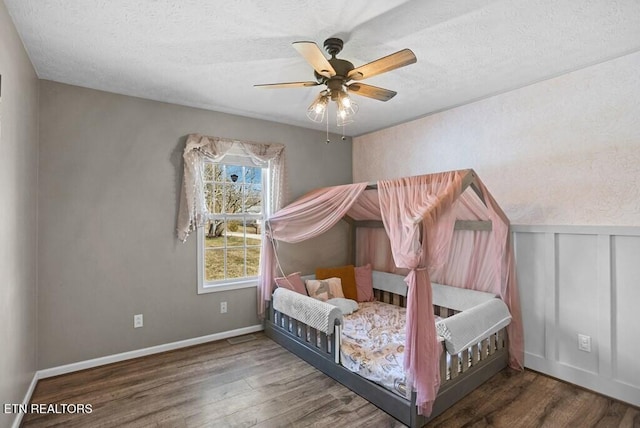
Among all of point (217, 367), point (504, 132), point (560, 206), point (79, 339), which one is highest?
point (504, 132)

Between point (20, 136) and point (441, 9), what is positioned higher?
point (441, 9)

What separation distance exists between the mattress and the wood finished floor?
226 mm

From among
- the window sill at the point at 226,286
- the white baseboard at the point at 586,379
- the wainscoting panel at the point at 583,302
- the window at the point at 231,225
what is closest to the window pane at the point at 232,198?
the window at the point at 231,225

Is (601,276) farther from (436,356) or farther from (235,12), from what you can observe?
(235,12)

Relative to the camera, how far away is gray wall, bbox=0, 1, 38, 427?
1874 mm

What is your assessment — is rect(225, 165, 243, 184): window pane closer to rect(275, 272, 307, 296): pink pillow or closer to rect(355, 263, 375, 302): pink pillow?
rect(275, 272, 307, 296): pink pillow

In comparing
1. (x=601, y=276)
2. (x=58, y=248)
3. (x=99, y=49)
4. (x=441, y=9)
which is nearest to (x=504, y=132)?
(x=601, y=276)

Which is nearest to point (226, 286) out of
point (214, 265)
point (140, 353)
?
point (214, 265)

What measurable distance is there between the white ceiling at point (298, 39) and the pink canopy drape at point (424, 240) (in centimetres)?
96

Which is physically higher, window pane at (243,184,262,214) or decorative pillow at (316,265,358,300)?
window pane at (243,184,262,214)

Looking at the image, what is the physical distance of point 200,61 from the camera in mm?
2533

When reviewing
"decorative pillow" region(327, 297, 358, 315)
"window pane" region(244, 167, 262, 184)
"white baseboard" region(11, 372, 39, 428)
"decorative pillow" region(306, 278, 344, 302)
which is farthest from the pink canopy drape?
"white baseboard" region(11, 372, 39, 428)

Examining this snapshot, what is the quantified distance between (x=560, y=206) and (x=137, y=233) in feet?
12.8

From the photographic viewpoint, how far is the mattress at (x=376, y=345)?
91.2 inches
